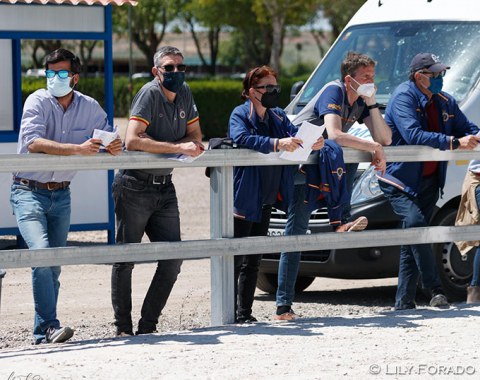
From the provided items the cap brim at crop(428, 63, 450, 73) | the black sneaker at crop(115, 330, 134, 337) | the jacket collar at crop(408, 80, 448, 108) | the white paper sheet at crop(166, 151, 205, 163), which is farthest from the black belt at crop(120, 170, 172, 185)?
the cap brim at crop(428, 63, 450, 73)

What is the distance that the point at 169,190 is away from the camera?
7.23 metres

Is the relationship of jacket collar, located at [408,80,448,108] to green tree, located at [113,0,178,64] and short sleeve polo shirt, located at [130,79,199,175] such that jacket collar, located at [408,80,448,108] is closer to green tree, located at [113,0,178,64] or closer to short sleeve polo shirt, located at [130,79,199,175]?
short sleeve polo shirt, located at [130,79,199,175]

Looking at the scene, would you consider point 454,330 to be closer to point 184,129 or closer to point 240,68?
point 184,129

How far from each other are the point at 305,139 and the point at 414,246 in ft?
4.16

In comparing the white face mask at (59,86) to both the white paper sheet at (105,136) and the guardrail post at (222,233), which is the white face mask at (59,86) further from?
the guardrail post at (222,233)

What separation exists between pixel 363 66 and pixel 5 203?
19.8ft

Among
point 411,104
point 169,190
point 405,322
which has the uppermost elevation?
point 411,104

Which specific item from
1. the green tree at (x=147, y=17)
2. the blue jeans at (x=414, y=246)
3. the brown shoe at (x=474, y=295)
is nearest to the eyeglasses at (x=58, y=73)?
the blue jeans at (x=414, y=246)

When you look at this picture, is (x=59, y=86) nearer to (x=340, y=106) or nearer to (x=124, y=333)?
(x=124, y=333)

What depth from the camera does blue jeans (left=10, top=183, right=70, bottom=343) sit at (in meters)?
6.81

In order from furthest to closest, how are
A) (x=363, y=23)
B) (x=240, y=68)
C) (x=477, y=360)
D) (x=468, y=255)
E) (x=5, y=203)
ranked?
(x=240, y=68)
(x=5, y=203)
(x=363, y=23)
(x=468, y=255)
(x=477, y=360)

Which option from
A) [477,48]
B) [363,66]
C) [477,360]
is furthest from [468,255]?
[477,360]

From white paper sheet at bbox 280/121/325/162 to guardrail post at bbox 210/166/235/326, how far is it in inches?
16.0

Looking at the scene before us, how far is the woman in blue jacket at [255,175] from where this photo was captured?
7.44 meters
